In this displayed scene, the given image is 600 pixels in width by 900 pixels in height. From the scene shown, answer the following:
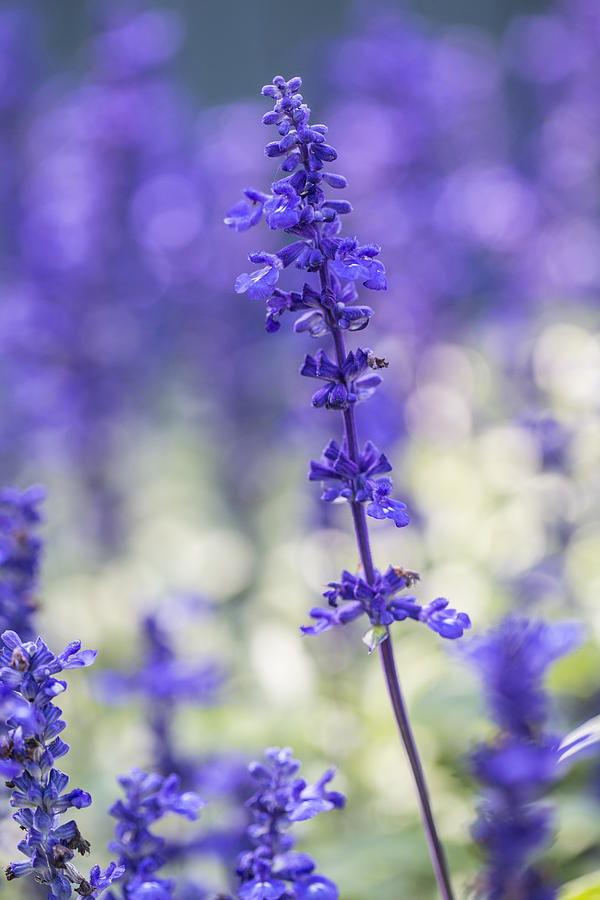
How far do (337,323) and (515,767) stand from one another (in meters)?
0.74

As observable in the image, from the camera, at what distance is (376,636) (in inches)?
53.9

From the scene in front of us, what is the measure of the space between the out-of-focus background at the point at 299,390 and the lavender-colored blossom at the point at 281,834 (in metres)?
1.02

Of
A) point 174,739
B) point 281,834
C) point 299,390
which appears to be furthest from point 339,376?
point 299,390

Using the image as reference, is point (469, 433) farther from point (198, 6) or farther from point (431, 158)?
point (198, 6)

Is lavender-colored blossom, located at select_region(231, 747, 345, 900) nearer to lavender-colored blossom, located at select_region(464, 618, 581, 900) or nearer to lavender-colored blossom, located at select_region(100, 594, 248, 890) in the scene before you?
lavender-colored blossom, located at select_region(464, 618, 581, 900)

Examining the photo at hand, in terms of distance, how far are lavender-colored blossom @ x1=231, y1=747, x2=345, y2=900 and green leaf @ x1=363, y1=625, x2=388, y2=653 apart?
8.4 inches

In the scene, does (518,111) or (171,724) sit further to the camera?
(518,111)

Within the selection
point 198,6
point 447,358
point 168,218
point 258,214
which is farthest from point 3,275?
point 198,6

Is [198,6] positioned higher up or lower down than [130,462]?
higher up

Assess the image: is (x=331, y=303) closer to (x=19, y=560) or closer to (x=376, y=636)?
(x=376, y=636)

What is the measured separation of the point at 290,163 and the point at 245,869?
3.15 ft

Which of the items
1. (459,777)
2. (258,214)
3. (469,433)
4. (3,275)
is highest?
(3,275)

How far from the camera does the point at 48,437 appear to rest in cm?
477

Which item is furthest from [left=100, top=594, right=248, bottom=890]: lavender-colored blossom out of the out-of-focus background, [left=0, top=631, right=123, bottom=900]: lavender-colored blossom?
[left=0, top=631, right=123, bottom=900]: lavender-colored blossom
